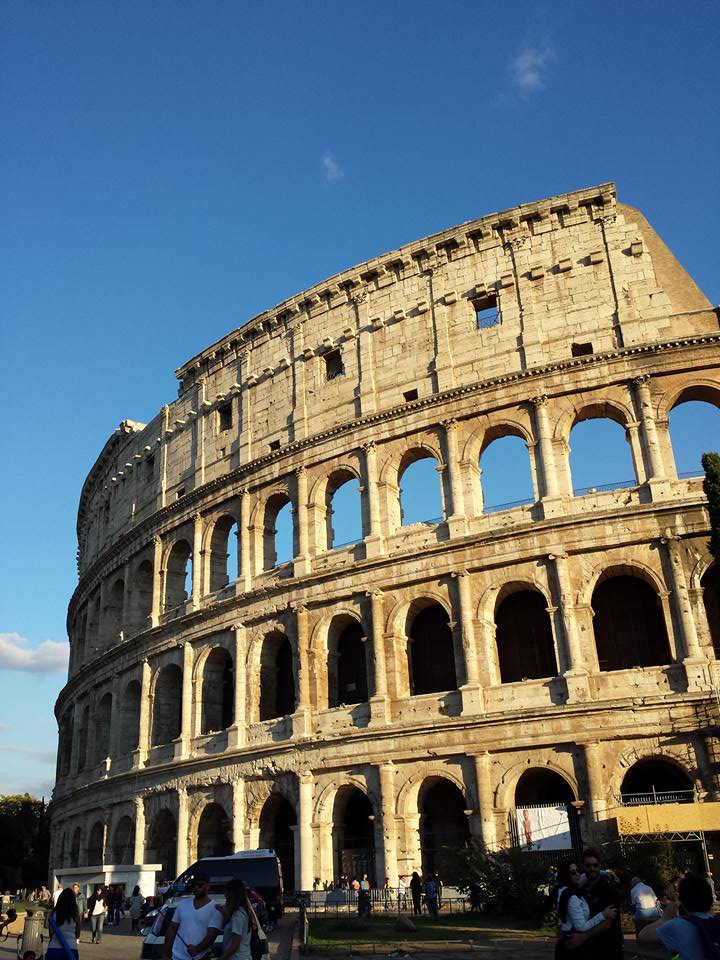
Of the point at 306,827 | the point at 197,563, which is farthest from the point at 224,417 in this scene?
the point at 306,827

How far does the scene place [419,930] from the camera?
637 inches

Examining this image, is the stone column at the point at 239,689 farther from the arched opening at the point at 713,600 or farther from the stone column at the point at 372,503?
the arched opening at the point at 713,600

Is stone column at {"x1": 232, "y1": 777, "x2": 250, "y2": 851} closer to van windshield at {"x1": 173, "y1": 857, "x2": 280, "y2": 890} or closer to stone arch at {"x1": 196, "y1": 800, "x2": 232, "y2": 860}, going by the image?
stone arch at {"x1": 196, "y1": 800, "x2": 232, "y2": 860}

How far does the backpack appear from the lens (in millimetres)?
5035

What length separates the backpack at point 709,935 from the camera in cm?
504

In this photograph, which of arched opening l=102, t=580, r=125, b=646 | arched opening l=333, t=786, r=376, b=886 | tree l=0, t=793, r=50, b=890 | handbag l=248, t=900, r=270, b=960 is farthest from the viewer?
tree l=0, t=793, r=50, b=890

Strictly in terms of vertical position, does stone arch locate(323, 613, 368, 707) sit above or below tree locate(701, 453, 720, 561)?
below

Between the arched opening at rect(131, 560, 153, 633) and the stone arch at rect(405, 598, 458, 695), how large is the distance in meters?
12.8

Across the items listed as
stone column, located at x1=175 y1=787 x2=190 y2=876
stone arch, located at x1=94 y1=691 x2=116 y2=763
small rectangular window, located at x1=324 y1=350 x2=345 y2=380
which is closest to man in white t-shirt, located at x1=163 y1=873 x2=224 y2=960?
stone column, located at x1=175 y1=787 x2=190 y2=876

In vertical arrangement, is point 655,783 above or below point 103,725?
below

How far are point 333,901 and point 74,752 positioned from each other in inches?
708

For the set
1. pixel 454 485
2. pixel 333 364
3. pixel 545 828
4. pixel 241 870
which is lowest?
pixel 241 870

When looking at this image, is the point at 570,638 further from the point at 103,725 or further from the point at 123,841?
the point at 103,725

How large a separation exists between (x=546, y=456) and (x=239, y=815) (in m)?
13.1
